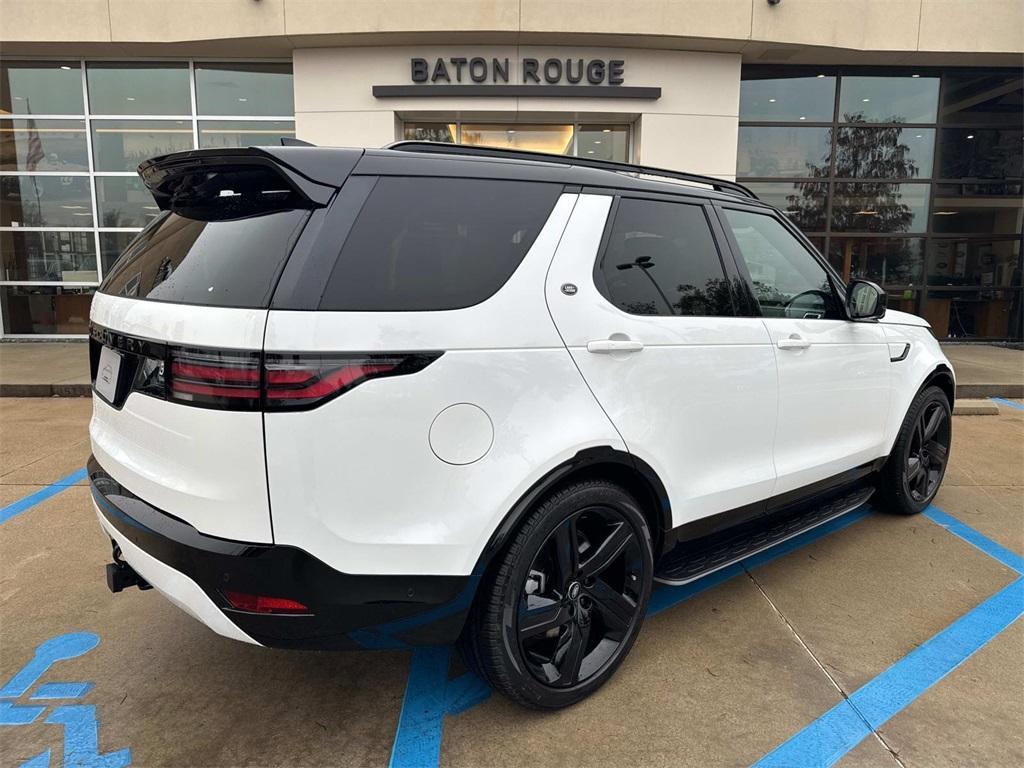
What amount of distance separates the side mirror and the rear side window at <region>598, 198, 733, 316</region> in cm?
103

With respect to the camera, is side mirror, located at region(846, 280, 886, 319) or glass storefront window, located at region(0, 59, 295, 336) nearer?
side mirror, located at region(846, 280, 886, 319)

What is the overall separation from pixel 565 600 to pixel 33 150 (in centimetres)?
1342

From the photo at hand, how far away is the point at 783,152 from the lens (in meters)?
11.9

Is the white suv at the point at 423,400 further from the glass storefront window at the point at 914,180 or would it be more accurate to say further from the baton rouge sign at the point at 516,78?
the glass storefront window at the point at 914,180

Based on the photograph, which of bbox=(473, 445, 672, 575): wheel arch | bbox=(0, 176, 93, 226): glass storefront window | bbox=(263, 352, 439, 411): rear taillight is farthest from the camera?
bbox=(0, 176, 93, 226): glass storefront window

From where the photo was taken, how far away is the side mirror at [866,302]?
11.5 ft

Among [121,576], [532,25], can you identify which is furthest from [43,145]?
[121,576]

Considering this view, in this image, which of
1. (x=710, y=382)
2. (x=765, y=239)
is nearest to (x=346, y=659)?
(x=710, y=382)

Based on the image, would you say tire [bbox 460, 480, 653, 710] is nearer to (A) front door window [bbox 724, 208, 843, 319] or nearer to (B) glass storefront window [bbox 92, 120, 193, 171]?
(A) front door window [bbox 724, 208, 843, 319]

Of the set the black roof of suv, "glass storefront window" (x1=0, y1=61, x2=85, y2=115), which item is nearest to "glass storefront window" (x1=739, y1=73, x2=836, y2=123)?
the black roof of suv

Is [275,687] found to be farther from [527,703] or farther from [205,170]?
[205,170]

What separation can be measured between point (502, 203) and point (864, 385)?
2.38 m

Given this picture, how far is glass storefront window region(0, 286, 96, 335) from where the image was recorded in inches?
470

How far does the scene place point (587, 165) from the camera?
2.68 meters
